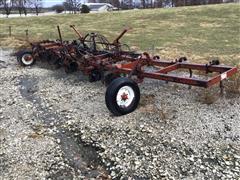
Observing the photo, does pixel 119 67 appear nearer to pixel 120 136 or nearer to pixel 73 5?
pixel 120 136

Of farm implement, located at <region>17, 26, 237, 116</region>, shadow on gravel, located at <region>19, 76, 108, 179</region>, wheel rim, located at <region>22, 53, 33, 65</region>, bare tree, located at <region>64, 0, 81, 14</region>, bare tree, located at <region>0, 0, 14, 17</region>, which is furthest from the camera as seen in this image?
bare tree, located at <region>64, 0, 81, 14</region>

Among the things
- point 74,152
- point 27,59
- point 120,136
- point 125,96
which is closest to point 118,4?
point 27,59

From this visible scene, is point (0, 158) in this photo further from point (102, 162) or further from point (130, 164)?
point (130, 164)

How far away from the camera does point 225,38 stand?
21750 mm

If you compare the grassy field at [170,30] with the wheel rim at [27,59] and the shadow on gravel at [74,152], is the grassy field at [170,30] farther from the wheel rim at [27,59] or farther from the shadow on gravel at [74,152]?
the shadow on gravel at [74,152]

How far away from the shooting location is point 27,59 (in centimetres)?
1398

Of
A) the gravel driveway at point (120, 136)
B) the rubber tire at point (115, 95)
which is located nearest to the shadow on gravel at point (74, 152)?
the gravel driveway at point (120, 136)

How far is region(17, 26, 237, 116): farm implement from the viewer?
770cm

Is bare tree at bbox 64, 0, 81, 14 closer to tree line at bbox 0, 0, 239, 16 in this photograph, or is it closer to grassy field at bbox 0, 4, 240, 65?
tree line at bbox 0, 0, 239, 16

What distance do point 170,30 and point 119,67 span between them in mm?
17437

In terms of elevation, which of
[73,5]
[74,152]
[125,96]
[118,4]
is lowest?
[74,152]

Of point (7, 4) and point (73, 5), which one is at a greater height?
point (7, 4)

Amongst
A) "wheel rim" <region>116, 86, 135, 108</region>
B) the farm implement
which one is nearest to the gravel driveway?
"wheel rim" <region>116, 86, 135, 108</region>

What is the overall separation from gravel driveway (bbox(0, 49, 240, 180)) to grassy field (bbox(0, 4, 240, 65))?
706 centimetres
